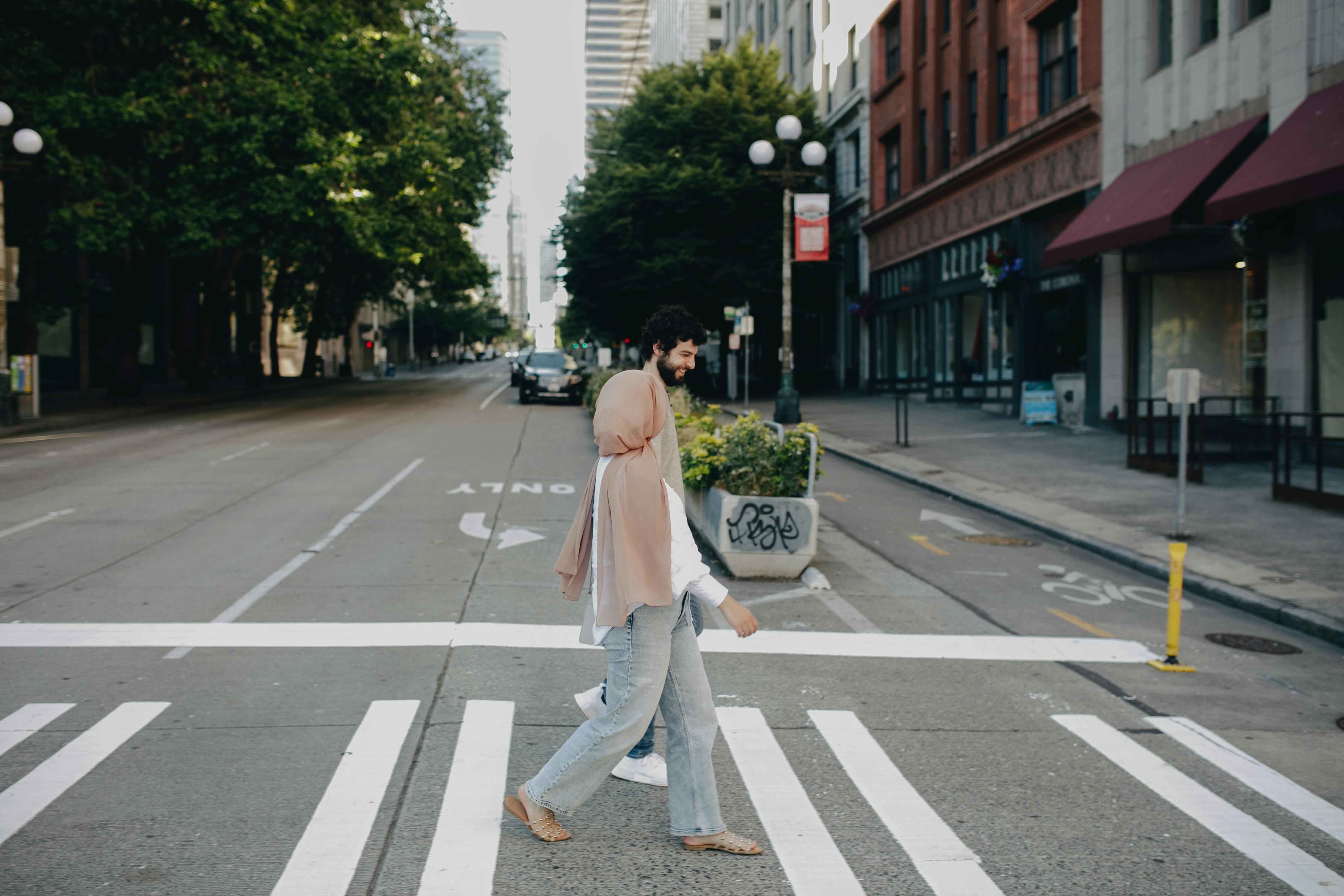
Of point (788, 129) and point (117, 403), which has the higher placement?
point (788, 129)

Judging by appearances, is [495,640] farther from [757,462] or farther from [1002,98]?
[1002,98]

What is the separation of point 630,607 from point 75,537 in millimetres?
8887

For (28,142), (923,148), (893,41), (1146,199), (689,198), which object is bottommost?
(1146,199)

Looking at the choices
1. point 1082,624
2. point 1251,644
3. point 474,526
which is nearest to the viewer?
point 1251,644

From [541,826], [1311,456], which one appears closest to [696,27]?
[1311,456]

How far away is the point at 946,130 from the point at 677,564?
29884 millimetres

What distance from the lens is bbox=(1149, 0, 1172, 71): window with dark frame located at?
20.1 meters

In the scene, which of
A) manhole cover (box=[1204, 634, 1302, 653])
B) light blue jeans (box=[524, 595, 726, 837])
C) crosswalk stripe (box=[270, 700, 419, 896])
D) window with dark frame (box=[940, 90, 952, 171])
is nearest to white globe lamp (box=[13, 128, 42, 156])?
crosswalk stripe (box=[270, 700, 419, 896])

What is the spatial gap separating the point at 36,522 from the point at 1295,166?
51.7 feet

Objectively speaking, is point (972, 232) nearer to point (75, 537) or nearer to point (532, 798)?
point (75, 537)

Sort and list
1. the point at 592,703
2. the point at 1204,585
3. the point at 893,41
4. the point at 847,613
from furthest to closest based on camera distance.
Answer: the point at 893,41 → the point at 1204,585 → the point at 847,613 → the point at 592,703

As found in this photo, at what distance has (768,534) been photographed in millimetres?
9500

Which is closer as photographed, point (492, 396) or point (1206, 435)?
point (1206, 435)

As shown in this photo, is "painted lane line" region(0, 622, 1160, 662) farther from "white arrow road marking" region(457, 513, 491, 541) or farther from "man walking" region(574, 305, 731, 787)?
"white arrow road marking" region(457, 513, 491, 541)
